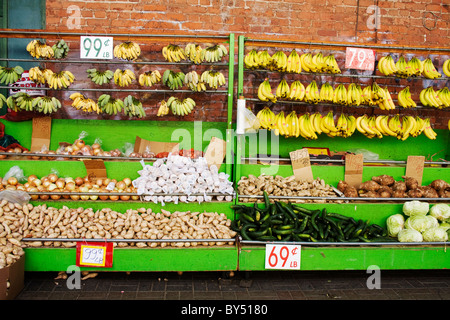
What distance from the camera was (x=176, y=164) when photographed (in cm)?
436

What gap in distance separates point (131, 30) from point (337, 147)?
3557 mm

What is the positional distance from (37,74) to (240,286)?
11.8 feet

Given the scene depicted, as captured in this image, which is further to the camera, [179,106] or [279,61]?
[179,106]

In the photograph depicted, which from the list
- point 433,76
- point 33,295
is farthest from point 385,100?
point 33,295

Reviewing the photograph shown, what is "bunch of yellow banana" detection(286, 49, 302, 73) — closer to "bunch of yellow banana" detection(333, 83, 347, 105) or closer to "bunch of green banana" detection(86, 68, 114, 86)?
"bunch of yellow banana" detection(333, 83, 347, 105)

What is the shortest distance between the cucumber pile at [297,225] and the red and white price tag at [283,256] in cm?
10

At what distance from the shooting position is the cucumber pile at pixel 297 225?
3.94 meters

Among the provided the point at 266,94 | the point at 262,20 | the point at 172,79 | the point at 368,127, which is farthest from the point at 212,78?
the point at 368,127

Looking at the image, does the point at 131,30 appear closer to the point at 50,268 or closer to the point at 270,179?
the point at 270,179

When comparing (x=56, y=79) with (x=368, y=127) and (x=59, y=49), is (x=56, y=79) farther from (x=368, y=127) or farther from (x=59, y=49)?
(x=368, y=127)

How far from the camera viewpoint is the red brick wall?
17.5ft

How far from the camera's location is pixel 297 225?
13.3 ft

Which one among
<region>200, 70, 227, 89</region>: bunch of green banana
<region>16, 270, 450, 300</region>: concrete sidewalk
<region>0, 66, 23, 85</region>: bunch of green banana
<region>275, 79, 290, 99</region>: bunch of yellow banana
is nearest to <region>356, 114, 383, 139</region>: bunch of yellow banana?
<region>275, 79, 290, 99</region>: bunch of yellow banana

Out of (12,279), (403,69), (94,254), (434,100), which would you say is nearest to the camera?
(12,279)
